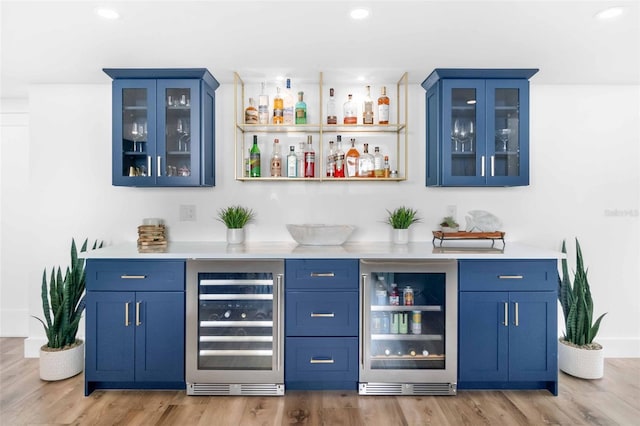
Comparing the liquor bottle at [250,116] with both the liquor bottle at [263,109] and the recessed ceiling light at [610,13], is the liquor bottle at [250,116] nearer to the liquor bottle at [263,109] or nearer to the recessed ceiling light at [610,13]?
the liquor bottle at [263,109]

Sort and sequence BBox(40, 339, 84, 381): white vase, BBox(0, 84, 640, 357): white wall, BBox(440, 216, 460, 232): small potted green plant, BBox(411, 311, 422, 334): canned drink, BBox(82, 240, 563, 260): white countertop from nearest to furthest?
BBox(82, 240, 563, 260): white countertop → BBox(411, 311, 422, 334): canned drink → BBox(40, 339, 84, 381): white vase → BBox(440, 216, 460, 232): small potted green plant → BBox(0, 84, 640, 357): white wall

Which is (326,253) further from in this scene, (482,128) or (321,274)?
(482,128)

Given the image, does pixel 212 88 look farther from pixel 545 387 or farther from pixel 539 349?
pixel 545 387

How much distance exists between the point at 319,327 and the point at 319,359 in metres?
0.21

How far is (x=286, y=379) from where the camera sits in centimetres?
265

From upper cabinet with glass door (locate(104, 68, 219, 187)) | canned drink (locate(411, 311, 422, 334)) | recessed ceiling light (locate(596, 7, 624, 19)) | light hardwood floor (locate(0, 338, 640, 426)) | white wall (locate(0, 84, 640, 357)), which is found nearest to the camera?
recessed ceiling light (locate(596, 7, 624, 19))

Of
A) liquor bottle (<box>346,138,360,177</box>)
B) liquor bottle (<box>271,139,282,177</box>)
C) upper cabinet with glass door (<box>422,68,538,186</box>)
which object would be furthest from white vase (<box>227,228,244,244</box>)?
upper cabinet with glass door (<box>422,68,538,186</box>)

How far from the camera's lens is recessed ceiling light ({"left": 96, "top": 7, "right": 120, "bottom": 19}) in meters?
2.14

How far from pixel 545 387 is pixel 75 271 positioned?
3.37m

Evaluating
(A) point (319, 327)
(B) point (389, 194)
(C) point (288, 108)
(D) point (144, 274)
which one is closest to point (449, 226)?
(B) point (389, 194)

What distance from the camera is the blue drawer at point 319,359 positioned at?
2.65 m

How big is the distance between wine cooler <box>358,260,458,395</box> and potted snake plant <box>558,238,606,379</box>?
3.22 feet

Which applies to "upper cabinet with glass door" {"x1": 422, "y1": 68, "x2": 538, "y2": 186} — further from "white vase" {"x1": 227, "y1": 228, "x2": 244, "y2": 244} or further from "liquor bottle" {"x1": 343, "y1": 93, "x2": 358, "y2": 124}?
"white vase" {"x1": 227, "y1": 228, "x2": 244, "y2": 244}

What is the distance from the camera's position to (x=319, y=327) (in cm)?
265
